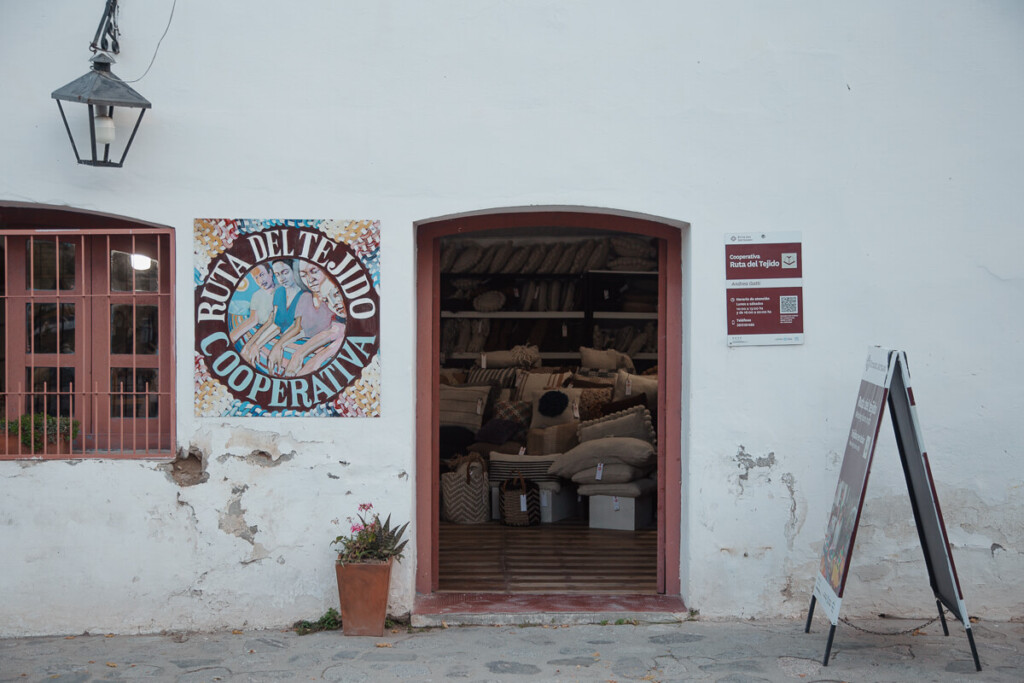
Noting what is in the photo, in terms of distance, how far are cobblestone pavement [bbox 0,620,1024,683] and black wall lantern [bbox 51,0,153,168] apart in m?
2.65

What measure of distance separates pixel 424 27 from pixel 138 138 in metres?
1.74

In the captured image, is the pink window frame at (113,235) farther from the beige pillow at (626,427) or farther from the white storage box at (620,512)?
the beige pillow at (626,427)

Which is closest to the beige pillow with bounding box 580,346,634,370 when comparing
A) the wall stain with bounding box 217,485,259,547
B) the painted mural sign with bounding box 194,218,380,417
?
the painted mural sign with bounding box 194,218,380,417

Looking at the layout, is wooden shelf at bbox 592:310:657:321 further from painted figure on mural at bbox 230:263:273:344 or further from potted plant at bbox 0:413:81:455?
potted plant at bbox 0:413:81:455

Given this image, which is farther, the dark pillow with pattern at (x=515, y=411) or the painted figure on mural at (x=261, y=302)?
the dark pillow with pattern at (x=515, y=411)

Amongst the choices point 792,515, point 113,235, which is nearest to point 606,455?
point 792,515

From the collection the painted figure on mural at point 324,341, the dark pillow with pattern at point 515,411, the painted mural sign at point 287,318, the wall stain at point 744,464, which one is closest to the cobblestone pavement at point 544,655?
the wall stain at point 744,464

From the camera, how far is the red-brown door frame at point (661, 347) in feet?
18.2

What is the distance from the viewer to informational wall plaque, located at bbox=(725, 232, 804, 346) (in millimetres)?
5293

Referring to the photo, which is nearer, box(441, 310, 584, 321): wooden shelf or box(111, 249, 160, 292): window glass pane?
box(111, 249, 160, 292): window glass pane

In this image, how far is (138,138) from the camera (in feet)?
17.1

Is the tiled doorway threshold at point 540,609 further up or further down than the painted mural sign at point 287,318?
further down

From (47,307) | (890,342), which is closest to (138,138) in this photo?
(47,307)

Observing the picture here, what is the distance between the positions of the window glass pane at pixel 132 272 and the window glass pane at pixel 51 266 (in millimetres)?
262
